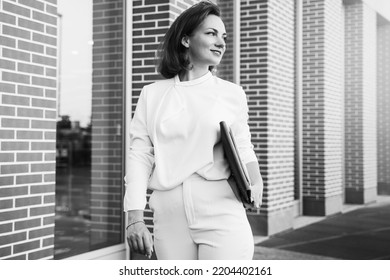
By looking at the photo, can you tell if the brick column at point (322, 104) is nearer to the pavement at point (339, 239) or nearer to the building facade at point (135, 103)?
the building facade at point (135, 103)

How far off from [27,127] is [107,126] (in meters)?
1.24

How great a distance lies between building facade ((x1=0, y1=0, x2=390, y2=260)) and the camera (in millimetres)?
3143

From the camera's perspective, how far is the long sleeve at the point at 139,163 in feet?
6.12

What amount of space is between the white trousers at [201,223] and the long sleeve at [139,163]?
8 centimetres

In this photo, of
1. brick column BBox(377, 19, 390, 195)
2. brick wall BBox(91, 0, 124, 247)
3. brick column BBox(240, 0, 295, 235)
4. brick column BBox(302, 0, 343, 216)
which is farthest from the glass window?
brick column BBox(302, 0, 343, 216)

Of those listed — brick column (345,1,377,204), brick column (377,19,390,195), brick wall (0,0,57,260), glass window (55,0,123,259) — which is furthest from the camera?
brick column (345,1,377,204)

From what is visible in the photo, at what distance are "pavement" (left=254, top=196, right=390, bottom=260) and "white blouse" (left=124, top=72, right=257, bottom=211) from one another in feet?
11.3

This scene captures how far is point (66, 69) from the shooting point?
4.61 metres

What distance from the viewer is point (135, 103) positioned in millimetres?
4438

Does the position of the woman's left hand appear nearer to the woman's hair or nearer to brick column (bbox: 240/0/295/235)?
the woman's hair

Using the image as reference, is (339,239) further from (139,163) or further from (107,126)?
(139,163)

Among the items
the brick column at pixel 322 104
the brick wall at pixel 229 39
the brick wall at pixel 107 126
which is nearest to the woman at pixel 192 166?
the brick wall at pixel 107 126
